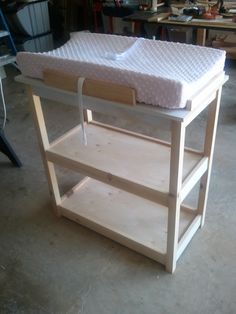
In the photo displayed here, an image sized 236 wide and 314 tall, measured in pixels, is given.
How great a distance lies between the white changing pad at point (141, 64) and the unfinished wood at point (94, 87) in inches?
0.7

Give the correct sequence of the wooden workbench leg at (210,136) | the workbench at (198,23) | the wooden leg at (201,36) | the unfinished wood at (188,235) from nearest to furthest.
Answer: the wooden workbench leg at (210,136) → the unfinished wood at (188,235) → the workbench at (198,23) → the wooden leg at (201,36)

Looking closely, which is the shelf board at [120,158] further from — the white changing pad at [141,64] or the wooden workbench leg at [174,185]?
the white changing pad at [141,64]

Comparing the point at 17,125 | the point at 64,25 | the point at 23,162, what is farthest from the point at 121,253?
the point at 64,25

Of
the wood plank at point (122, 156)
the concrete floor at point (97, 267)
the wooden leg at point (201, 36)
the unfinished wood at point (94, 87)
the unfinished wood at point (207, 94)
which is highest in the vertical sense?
the unfinished wood at point (94, 87)

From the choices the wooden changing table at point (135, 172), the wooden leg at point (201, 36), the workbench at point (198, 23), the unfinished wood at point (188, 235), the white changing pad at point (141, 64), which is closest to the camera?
the white changing pad at point (141, 64)

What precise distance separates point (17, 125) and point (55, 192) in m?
1.14

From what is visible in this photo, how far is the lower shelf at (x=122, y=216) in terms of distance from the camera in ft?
4.60

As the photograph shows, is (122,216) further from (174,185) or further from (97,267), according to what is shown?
(174,185)

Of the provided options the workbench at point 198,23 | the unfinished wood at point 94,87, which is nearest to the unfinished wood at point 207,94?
the unfinished wood at point 94,87

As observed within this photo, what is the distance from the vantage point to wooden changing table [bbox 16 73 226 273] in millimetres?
1051

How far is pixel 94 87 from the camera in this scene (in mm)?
1034

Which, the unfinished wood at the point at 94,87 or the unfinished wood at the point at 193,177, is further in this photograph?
the unfinished wood at the point at 193,177

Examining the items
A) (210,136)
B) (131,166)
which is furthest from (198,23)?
(131,166)

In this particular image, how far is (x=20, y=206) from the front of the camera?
5.62 ft
